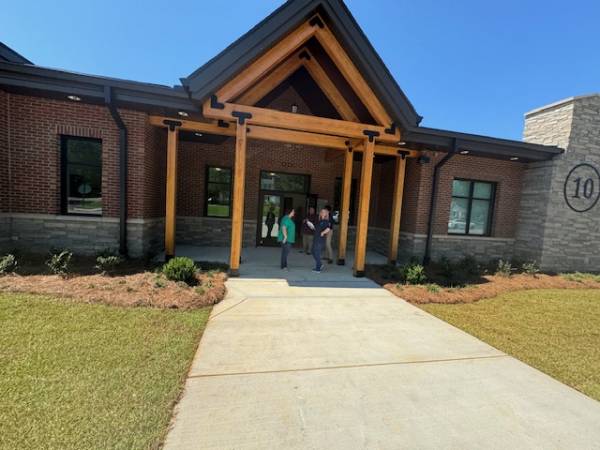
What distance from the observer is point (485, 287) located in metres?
7.52

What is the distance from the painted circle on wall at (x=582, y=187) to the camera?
998 centimetres

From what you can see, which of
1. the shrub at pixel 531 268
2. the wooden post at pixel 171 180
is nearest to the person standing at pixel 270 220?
the wooden post at pixel 171 180

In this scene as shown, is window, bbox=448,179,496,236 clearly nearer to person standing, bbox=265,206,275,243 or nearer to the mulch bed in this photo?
person standing, bbox=265,206,275,243

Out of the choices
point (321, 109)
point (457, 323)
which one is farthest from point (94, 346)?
point (321, 109)

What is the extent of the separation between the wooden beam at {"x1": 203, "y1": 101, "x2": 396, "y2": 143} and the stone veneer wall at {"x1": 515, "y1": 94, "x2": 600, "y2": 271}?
22.1 feet

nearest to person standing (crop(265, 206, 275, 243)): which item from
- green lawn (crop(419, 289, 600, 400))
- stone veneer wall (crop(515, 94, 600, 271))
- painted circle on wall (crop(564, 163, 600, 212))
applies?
green lawn (crop(419, 289, 600, 400))

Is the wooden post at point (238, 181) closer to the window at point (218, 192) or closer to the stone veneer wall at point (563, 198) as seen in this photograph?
the window at point (218, 192)

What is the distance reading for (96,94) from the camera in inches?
257

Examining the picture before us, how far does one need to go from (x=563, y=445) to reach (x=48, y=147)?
10.6m

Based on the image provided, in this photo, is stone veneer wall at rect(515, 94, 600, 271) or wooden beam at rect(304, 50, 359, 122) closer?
wooden beam at rect(304, 50, 359, 122)

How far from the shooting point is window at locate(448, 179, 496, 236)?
10773 mm

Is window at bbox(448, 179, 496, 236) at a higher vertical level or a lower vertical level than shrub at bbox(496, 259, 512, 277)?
higher

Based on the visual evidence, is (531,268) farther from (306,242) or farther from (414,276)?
(306,242)

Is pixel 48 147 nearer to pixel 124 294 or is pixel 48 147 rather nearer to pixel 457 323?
pixel 124 294
